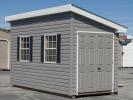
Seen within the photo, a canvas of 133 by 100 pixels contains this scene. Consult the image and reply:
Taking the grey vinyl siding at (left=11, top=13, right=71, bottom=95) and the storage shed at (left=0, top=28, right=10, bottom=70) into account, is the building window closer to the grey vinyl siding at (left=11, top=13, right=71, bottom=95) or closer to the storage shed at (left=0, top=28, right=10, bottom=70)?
the grey vinyl siding at (left=11, top=13, right=71, bottom=95)

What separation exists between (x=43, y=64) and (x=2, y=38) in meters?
14.7

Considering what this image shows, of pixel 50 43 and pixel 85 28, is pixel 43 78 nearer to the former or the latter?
pixel 50 43

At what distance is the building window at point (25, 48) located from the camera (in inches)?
672

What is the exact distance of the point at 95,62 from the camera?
1501cm

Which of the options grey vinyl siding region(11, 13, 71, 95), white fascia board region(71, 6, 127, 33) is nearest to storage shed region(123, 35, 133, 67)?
grey vinyl siding region(11, 13, 71, 95)

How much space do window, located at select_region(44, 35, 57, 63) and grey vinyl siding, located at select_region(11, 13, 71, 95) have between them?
0.21 metres

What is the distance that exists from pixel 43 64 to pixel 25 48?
1663mm

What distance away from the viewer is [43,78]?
15.9 m

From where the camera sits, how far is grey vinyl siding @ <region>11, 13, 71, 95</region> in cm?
1460

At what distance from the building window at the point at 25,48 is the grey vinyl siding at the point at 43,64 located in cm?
23

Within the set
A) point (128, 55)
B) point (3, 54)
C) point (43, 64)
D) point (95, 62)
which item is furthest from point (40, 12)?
point (128, 55)

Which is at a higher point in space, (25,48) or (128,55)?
(25,48)

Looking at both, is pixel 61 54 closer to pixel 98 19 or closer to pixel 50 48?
pixel 50 48

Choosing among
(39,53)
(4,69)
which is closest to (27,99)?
(39,53)
